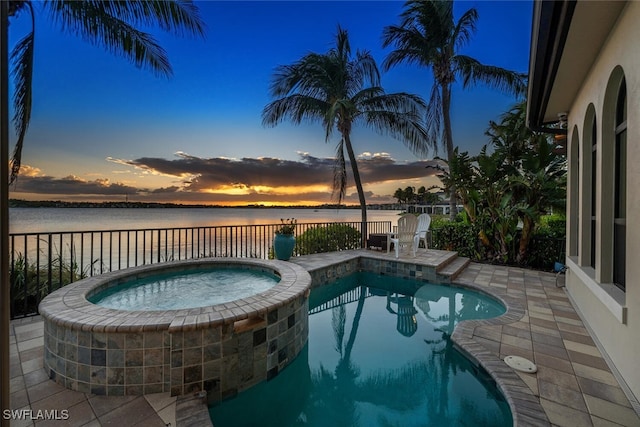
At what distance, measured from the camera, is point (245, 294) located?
385 centimetres

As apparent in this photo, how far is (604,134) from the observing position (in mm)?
2826

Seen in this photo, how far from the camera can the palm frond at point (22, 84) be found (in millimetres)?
3346

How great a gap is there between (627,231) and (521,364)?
4.91 feet

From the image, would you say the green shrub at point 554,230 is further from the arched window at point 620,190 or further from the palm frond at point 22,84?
the palm frond at point 22,84

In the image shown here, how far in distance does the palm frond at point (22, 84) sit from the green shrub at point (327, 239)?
575 centimetres

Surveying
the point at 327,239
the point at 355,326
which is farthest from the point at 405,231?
the point at 355,326

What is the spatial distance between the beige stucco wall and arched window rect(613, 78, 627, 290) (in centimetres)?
7

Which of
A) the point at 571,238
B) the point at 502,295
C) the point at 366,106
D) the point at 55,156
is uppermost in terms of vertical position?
the point at 366,106

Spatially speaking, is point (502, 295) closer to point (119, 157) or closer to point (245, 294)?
point (245, 294)

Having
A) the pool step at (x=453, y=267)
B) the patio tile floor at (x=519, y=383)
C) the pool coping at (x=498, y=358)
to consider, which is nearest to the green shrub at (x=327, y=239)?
the pool coping at (x=498, y=358)

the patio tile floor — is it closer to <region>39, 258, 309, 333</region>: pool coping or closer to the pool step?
<region>39, 258, 309, 333</region>: pool coping

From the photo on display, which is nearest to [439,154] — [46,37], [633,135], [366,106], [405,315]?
[366,106]

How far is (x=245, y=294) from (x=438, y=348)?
2676 millimetres

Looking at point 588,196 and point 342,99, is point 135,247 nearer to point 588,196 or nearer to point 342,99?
point 342,99
